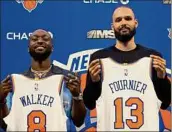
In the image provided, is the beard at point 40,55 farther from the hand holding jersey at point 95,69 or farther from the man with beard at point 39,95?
the hand holding jersey at point 95,69

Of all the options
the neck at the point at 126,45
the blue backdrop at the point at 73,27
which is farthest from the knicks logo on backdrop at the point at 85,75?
the neck at the point at 126,45

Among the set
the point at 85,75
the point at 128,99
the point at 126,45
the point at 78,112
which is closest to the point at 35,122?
the point at 78,112

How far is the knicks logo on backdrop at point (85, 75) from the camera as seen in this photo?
72.3 inches

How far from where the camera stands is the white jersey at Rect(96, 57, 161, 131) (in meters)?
1.79

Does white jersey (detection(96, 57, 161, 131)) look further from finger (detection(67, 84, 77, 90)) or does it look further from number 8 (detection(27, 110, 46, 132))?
number 8 (detection(27, 110, 46, 132))

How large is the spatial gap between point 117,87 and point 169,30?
0.35 m

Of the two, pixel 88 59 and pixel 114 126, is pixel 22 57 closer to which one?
pixel 88 59

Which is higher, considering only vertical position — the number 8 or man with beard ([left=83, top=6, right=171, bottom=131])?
man with beard ([left=83, top=6, right=171, bottom=131])

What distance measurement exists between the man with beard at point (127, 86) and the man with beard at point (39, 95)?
84 mm

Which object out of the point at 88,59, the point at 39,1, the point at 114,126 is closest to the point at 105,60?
the point at 88,59

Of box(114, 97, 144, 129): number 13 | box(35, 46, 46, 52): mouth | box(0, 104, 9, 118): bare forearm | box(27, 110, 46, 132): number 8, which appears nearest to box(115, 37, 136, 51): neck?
box(114, 97, 144, 129): number 13

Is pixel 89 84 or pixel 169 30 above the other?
pixel 169 30

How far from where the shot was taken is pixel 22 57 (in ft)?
6.17

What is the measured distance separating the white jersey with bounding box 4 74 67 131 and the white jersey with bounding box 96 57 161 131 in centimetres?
18
